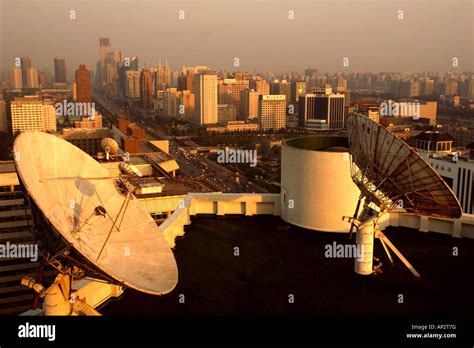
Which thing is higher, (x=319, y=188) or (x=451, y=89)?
(x=451, y=89)

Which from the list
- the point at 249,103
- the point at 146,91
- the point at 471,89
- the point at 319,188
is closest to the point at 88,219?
the point at 319,188

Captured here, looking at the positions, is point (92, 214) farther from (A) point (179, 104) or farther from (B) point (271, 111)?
(A) point (179, 104)

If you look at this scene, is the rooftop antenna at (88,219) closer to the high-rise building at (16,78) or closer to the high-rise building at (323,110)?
the high-rise building at (323,110)

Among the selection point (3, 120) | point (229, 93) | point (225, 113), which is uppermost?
point (229, 93)

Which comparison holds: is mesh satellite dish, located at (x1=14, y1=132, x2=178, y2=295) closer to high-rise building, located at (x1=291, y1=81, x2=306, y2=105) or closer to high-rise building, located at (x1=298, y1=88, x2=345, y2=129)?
high-rise building, located at (x1=298, y1=88, x2=345, y2=129)

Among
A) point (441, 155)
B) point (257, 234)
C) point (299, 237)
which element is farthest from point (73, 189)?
point (441, 155)

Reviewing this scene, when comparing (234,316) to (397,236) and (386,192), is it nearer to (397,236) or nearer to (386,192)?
(386,192)
